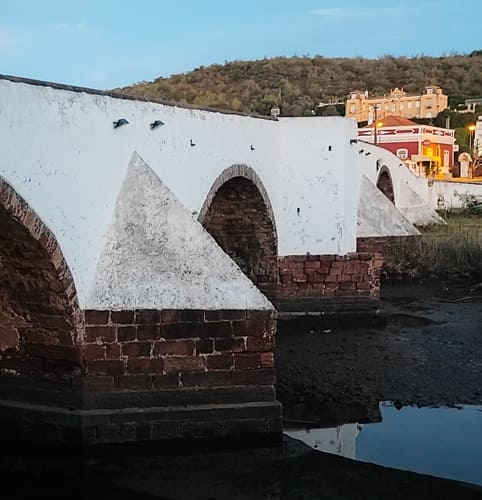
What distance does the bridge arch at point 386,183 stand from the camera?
64.5ft

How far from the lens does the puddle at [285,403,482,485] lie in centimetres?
537

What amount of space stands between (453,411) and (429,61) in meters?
60.3

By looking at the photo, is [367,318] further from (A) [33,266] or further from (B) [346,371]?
(A) [33,266]

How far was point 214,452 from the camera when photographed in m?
5.61

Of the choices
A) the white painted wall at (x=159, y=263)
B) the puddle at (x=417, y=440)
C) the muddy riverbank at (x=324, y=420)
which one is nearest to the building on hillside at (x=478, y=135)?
the muddy riverbank at (x=324, y=420)

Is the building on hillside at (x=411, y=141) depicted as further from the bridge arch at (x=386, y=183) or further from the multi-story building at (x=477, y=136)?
the bridge arch at (x=386, y=183)

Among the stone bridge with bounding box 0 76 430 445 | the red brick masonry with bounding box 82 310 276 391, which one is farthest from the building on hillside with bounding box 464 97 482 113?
the red brick masonry with bounding box 82 310 276 391

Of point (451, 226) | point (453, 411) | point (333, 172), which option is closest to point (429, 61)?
point (451, 226)

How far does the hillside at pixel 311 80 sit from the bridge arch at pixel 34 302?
3702cm

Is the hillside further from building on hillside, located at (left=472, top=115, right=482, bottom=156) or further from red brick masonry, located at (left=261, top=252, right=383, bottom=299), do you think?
red brick masonry, located at (left=261, top=252, right=383, bottom=299)

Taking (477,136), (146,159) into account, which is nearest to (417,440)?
(146,159)

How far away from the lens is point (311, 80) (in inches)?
2212

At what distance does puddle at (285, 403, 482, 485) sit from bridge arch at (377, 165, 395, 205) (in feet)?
44.3

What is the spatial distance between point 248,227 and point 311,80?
1856 inches
